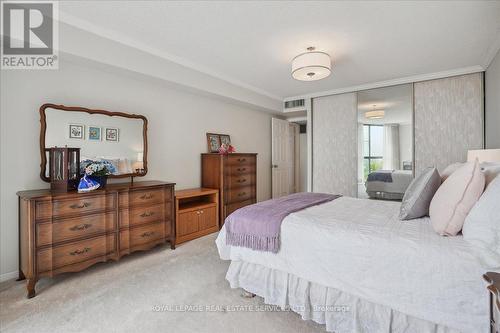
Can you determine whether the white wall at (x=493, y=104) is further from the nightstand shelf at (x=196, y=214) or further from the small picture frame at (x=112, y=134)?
the small picture frame at (x=112, y=134)

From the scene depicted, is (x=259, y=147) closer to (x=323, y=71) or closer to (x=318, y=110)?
(x=318, y=110)

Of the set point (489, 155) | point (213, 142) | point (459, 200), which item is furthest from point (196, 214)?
point (489, 155)

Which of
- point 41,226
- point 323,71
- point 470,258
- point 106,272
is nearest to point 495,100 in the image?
point 323,71

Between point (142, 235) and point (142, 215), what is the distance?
0.77ft

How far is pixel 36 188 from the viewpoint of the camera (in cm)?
252

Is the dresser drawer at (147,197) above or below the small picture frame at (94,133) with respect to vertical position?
below

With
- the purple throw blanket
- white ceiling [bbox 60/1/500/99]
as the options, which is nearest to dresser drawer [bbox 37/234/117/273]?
the purple throw blanket

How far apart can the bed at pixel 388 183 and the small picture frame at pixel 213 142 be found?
2888 mm

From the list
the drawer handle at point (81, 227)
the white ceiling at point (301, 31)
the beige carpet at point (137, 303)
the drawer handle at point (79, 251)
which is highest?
the white ceiling at point (301, 31)

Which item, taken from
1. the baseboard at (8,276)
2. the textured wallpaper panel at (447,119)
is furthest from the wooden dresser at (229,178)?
the textured wallpaper panel at (447,119)

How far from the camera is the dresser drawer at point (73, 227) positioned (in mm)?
2115

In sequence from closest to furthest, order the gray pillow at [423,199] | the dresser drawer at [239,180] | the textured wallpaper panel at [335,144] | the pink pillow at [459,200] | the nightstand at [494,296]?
1. the nightstand at [494,296]
2. the pink pillow at [459,200]
3. the gray pillow at [423,199]
4. the dresser drawer at [239,180]
5. the textured wallpaper panel at [335,144]

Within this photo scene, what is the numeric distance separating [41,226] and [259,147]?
4058 mm

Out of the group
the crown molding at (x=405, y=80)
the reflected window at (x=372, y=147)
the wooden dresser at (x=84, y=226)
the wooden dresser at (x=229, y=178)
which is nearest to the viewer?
the wooden dresser at (x=84, y=226)
